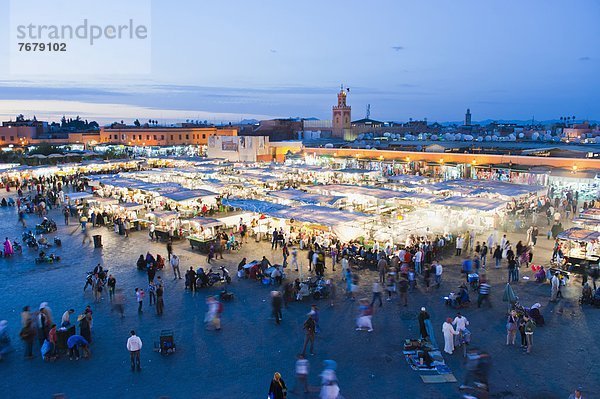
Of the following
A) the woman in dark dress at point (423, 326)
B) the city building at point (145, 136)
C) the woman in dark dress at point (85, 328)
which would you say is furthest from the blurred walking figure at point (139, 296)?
the city building at point (145, 136)

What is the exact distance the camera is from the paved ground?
663cm

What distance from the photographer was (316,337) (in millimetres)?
8258

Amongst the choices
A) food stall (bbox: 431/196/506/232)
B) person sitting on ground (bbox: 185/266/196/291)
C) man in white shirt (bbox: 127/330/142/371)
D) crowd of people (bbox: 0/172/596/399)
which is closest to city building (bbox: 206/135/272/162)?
crowd of people (bbox: 0/172/596/399)

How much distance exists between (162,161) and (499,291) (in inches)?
1352

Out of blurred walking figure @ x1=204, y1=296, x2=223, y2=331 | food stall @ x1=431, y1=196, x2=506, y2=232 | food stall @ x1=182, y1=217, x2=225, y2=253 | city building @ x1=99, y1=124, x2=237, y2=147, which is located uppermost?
city building @ x1=99, y1=124, x2=237, y2=147

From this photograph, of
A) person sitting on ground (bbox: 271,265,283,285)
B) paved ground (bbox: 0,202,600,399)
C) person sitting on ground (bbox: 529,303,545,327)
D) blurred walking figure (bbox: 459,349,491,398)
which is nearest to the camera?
blurred walking figure (bbox: 459,349,491,398)

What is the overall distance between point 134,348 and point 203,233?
7891mm

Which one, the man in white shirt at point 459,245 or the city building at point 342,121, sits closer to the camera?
the man in white shirt at point 459,245

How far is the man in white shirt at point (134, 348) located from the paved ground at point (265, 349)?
16 cm

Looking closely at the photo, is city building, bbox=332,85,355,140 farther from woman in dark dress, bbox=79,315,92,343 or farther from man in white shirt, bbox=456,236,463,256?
woman in dark dress, bbox=79,315,92,343

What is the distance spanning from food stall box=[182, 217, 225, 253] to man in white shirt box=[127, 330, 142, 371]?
7062 millimetres

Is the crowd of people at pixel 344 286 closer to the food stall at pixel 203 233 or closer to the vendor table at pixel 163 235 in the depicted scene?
the food stall at pixel 203 233

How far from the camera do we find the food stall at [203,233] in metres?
14.3

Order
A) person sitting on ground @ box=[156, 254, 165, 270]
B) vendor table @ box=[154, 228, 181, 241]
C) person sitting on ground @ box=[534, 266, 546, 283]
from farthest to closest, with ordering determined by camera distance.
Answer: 1. vendor table @ box=[154, 228, 181, 241]
2. person sitting on ground @ box=[156, 254, 165, 270]
3. person sitting on ground @ box=[534, 266, 546, 283]
